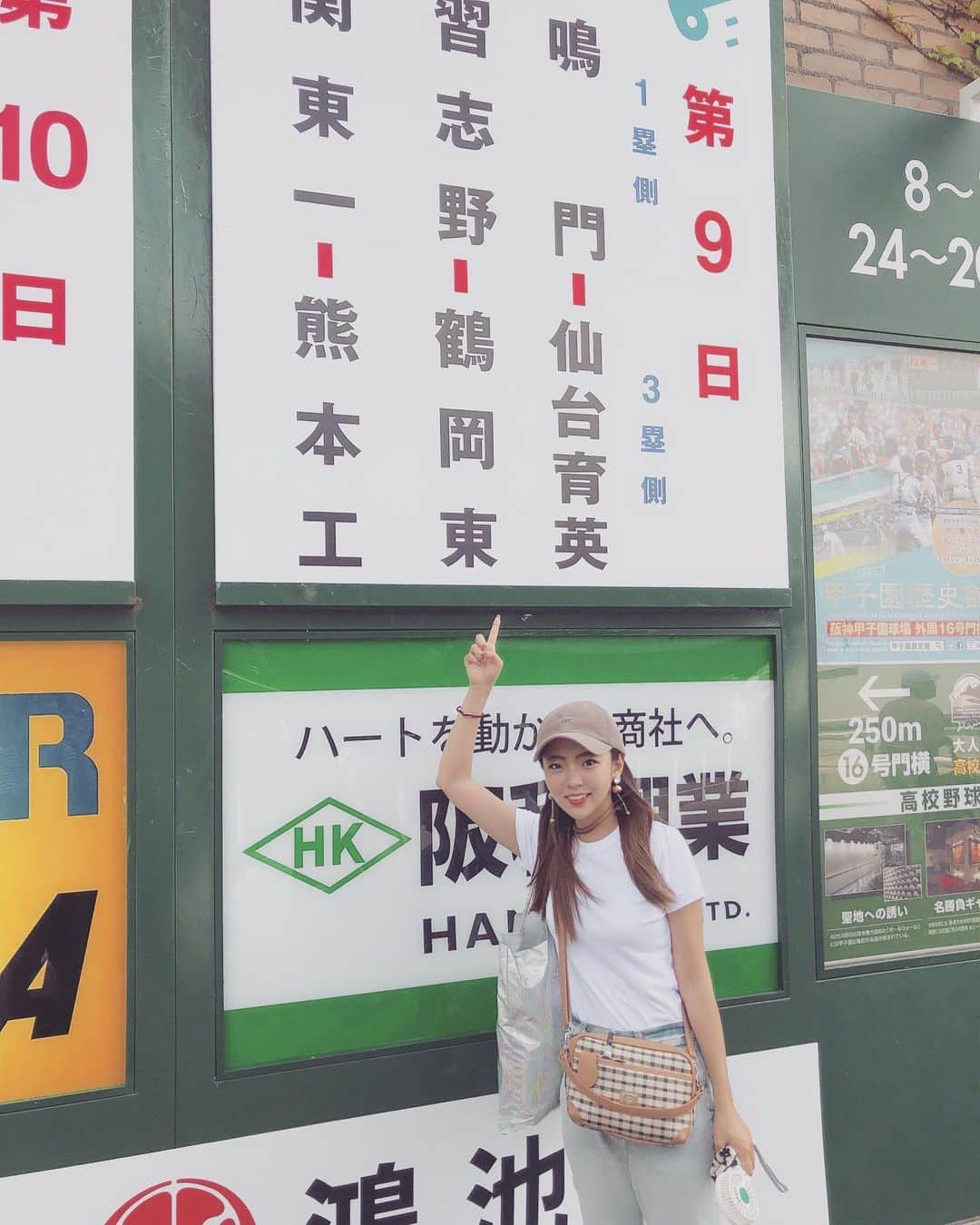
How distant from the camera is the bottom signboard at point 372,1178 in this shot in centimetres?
279

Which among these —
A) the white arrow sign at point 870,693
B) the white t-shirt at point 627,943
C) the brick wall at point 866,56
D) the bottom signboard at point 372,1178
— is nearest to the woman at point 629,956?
the white t-shirt at point 627,943

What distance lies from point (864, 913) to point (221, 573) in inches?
101

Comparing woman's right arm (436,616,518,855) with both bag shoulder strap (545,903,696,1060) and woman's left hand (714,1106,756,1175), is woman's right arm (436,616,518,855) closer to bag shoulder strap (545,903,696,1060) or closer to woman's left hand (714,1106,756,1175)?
bag shoulder strap (545,903,696,1060)

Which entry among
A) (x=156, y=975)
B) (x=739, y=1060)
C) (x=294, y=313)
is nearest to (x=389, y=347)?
(x=294, y=313)

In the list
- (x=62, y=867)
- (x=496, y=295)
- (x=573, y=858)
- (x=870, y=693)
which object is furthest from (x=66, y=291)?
(x=870, y=693)

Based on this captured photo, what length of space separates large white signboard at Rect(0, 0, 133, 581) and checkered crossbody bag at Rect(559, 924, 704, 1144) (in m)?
1.68

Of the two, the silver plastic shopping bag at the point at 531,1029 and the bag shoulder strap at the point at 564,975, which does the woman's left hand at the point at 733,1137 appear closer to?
the bag shoulder strap at the point at 564,975

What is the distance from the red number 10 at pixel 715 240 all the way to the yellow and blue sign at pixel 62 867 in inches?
88.4

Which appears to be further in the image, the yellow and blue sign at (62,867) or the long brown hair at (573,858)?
the yellow and blue sign at (62,867)

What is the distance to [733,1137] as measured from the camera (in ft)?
7.95

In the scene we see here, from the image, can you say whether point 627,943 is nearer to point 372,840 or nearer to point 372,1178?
point 372,840

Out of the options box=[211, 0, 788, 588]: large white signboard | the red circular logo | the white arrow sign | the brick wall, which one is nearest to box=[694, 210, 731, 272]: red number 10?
box=[211, 0, 788, 588]: large white signboard

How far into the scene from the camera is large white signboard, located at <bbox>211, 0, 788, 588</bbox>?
303 cm

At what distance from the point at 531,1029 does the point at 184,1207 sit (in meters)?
1.09
